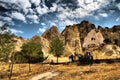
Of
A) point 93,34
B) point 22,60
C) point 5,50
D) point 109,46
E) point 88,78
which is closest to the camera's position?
point 88,78

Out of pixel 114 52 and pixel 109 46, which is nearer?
pixel 114 52

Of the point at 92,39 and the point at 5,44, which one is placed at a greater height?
the point at 92,39

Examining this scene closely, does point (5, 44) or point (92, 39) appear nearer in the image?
point (5, 44)

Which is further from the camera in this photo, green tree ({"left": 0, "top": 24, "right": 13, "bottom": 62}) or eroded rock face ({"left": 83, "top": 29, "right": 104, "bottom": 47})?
eroded rock face ({"left": 83, "top": 29, "right": 104, "bottom": 47})

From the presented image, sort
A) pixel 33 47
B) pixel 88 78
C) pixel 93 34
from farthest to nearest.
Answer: pixel 93 34 < pixel 33 47 < pixel 88 78

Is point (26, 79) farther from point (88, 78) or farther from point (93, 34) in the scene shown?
point (93, 34)

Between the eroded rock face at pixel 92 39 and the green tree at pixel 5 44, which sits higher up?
the eroded rock face at pixel 92 39

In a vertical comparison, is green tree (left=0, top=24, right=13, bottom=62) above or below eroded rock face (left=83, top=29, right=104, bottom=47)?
below

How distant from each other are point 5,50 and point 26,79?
830 cm

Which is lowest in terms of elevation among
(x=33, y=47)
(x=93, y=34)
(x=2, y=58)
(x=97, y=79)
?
(x=97, y=79)

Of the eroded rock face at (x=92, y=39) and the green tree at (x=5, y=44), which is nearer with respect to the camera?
the green tree at (x=5, y=44)

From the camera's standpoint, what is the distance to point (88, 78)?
115 feet

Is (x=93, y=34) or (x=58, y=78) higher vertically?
(x=93, y=34)

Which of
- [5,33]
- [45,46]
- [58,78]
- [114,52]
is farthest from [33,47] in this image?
[45,46]
